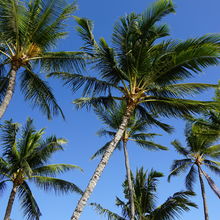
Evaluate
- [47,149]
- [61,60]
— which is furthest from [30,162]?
[61,60]

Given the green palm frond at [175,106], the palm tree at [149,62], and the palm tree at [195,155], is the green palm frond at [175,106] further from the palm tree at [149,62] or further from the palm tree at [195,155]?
the palm tree at [195,155]

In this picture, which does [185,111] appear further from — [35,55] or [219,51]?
[35,55]

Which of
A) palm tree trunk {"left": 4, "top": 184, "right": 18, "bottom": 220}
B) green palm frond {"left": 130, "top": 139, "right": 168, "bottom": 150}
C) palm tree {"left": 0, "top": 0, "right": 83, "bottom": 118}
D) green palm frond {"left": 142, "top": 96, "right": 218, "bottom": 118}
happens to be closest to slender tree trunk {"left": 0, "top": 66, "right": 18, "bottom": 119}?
palm tree {"left": 0, "top": 0, "right": 83, "bottom": 118}

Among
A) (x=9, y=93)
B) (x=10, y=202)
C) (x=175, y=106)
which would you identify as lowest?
(x=10, y=202)

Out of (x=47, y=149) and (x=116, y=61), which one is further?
(x=47, y=149)

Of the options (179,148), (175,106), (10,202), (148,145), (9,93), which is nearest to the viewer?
(9,93)

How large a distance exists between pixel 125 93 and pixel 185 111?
2089mm

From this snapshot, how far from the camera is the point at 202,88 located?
9.12m

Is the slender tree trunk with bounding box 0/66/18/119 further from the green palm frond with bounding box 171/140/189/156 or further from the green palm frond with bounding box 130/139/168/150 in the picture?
the green palm frond with bounding box 171/140/189/156

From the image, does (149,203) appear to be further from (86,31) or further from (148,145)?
(86,31)

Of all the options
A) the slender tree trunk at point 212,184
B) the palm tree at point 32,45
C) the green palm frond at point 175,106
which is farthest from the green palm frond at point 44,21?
the slender tree trunk at point 212,184

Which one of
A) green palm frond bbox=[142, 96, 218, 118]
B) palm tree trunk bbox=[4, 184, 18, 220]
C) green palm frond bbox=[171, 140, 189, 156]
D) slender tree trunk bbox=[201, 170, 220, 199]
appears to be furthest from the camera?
green palm frond bbox=[171, 140, 189, 156]

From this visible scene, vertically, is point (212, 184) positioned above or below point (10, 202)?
above

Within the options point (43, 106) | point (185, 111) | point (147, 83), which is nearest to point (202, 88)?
point (185, 111)
